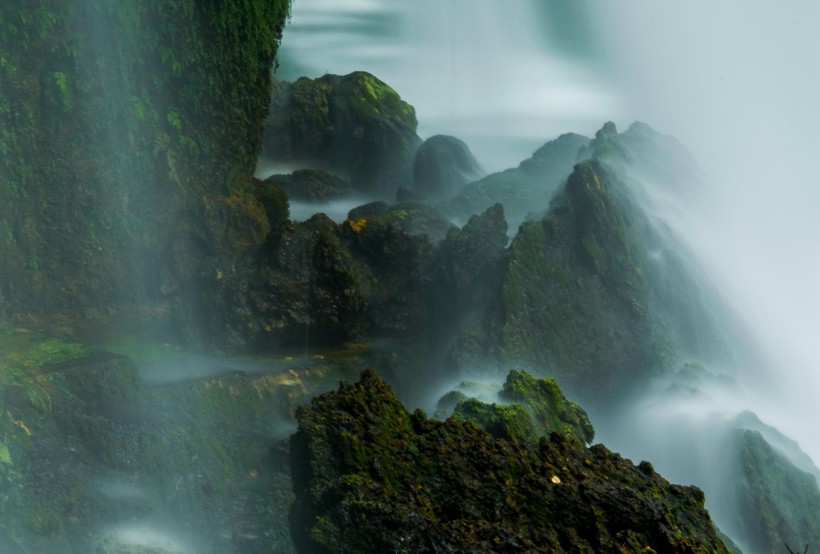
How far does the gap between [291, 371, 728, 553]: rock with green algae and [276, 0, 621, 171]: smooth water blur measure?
2712cm

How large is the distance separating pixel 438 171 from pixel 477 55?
16.1m

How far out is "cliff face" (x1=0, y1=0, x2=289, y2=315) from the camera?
14.1m

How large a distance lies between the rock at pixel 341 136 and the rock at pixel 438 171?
10.8 inches

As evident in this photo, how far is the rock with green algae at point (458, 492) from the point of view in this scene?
8.15 metres

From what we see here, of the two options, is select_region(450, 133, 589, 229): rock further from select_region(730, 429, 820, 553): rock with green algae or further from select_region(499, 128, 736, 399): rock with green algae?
select_region(730, 429, 820, 553): rock with green algae

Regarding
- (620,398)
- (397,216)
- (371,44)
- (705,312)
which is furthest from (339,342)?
(371,44)

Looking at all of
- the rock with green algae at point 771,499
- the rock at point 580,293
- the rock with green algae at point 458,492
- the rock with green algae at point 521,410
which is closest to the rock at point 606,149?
the rock at point 580,293

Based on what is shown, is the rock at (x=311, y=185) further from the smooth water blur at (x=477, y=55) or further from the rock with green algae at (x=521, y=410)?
the smooth water blur at (x=477, y=55)

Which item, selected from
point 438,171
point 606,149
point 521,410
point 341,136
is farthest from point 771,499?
point 341,136

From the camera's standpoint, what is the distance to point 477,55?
38.6m

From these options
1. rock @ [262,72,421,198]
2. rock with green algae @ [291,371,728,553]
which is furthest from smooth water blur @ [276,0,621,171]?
rock with green algae @ [291,371,728,553]

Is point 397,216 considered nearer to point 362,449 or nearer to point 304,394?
point 304,394

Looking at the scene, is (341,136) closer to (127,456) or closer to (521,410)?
(127,456)

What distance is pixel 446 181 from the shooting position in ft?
78.9
